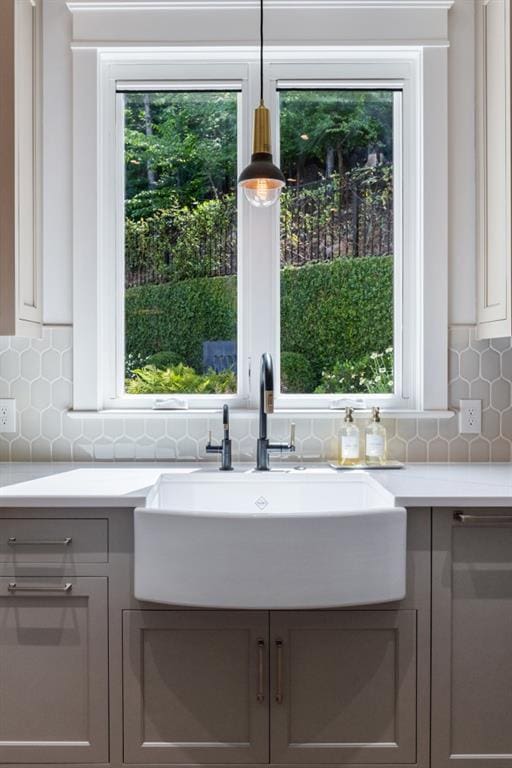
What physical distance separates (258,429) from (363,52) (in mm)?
1496

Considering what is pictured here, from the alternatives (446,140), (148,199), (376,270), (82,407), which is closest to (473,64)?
(446,140)

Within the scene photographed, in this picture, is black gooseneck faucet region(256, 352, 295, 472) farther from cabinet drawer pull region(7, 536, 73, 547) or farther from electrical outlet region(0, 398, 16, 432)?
electrical outlet region(0, 398, 16, 432)

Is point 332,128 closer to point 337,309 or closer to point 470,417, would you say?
point 337,309

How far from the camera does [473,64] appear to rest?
238 centimetres

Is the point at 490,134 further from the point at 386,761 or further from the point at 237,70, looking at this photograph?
the point at 386,761

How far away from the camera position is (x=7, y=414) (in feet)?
7.88

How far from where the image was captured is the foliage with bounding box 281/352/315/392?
8.18 feet

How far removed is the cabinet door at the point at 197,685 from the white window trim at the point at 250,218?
0.93 m

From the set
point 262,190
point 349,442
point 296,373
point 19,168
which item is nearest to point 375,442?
point 349,442

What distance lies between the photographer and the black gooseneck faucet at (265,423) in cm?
210

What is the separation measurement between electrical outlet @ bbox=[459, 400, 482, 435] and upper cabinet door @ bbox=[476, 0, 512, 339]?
0.86 feet

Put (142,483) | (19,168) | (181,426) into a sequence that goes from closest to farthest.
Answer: (142,483)
(19,168)
(181,426)

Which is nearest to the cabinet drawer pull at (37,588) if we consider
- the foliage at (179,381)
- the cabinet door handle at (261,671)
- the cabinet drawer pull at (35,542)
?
the cabinet drawer pull at (35,542)

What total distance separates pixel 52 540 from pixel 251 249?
1306mm
